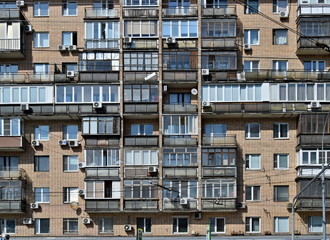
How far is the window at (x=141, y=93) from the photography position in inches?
1642

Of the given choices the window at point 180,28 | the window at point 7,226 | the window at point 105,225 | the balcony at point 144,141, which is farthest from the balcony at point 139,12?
the window at point 7,226

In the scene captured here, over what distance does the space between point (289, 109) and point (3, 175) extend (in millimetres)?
18785

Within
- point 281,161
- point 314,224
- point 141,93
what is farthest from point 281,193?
point 141,93

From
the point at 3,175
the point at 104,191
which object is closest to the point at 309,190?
the point at 104,191

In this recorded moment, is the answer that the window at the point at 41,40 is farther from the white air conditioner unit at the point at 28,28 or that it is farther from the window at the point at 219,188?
the window at the point at 219,188

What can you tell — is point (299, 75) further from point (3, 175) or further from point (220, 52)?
point (3, 175)

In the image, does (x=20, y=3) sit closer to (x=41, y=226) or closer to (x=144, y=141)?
(x=144, y=141)

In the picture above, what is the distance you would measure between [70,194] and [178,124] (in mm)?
8340

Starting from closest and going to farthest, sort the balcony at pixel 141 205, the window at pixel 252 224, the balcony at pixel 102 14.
→ 1. the balcony at pixel 141 205
2. the window at pixel 252 224
3. the balcony at pixel 102 14

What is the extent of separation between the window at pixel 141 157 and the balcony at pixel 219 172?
321 centimetres

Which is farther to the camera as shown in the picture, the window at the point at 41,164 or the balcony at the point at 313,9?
the window at the point at 41,164

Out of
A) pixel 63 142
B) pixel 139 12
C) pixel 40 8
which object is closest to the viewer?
pixel 63 142

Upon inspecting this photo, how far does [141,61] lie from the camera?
42.0m

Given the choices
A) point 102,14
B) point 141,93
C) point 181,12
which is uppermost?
point 181,12
